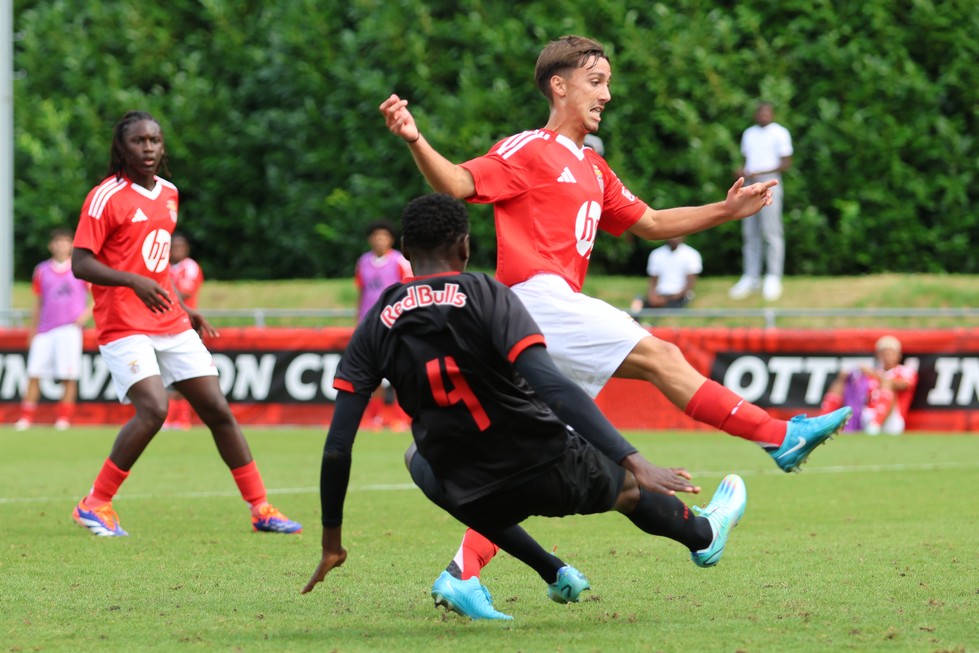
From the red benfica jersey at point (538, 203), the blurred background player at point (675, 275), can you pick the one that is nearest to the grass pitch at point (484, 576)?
the red benfica jersey at point (538, 203)

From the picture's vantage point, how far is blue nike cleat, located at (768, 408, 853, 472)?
5.97m

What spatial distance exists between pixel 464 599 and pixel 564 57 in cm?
239

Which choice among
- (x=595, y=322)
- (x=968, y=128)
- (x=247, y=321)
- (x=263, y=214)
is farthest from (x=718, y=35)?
(x=595, y=322)

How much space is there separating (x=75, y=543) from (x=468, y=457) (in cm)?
348

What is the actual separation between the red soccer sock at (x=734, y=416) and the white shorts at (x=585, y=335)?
33 centimetres

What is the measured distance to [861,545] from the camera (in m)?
7.80

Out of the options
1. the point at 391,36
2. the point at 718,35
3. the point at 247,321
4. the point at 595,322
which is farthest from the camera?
the point at 391,36

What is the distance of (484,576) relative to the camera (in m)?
7.03

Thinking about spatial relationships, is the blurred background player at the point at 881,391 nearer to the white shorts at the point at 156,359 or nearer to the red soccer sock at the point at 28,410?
the white shorts at the point at 156,359

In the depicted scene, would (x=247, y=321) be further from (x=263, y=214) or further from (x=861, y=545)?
(x=861, y=545)

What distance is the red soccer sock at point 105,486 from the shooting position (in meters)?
8.69

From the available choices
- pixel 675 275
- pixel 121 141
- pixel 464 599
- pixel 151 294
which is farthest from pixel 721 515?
pixel 675 275

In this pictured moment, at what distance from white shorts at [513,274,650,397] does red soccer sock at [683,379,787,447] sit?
326 mm

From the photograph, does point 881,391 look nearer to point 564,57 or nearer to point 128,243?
point 128,243
